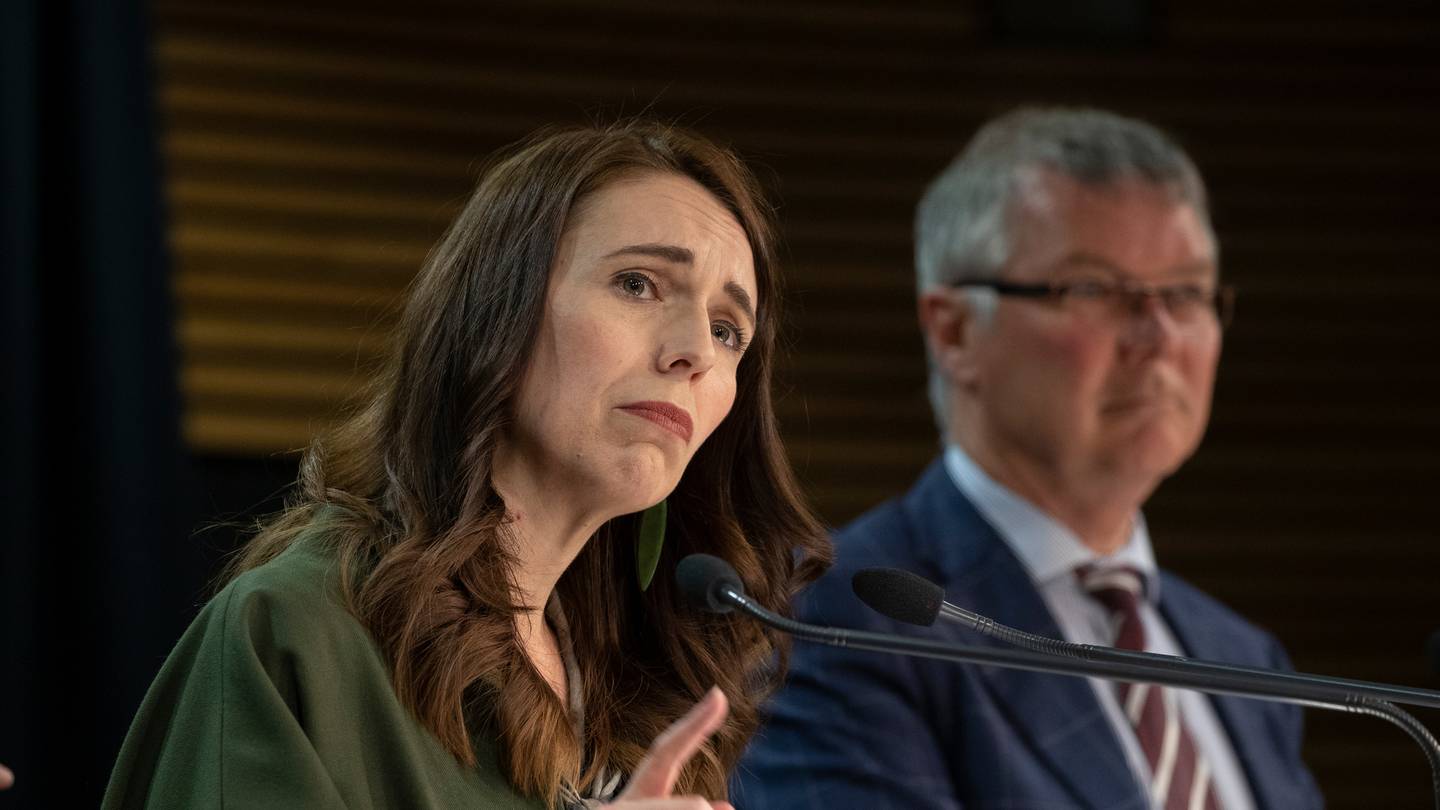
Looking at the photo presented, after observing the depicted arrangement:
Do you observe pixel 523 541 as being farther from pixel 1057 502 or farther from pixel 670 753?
pixel 1057 502

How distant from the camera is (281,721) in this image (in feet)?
5.24

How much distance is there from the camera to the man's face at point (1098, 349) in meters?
3.20

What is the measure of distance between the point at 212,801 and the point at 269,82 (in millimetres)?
3988

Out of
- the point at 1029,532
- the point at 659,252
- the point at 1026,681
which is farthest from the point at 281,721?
the point at 1029,532

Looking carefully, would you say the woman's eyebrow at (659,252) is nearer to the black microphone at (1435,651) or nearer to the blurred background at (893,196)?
the black microphone at (1435,651)

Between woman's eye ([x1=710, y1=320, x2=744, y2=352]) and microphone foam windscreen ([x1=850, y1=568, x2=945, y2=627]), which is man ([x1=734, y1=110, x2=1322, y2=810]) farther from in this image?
microphone foam windscreen ([x1=850, y1=568, x2=945, y2=627])

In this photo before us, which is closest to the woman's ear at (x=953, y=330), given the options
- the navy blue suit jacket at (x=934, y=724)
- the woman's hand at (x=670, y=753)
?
the navy blue suit jacket at (x=934, y=724)

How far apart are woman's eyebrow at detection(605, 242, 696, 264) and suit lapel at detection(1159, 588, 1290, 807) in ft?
5.32

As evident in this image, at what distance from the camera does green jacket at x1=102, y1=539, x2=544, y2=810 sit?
158cm

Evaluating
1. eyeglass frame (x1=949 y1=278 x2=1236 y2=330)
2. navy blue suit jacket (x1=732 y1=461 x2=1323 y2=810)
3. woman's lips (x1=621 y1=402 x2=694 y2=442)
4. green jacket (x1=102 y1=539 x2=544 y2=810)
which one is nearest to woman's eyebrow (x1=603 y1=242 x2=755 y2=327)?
woman's lips (x1=621 y1=402 x2=694 y2=442)

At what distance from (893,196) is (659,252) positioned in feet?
12.9

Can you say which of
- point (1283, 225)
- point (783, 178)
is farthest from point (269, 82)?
point (1283, 225)

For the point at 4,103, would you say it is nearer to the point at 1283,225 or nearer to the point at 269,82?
→ the point at 269,82

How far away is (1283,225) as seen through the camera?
5.91 metres
